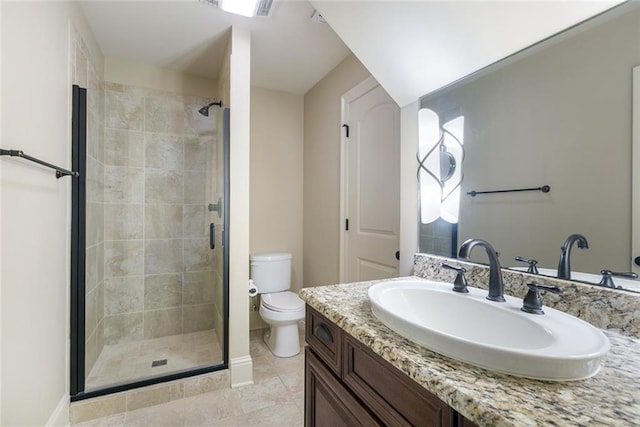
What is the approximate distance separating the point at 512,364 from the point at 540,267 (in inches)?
21.6

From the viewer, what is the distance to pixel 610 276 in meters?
0.75

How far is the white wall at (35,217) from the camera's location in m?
1.01

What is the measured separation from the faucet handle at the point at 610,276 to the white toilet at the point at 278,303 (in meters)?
1.76

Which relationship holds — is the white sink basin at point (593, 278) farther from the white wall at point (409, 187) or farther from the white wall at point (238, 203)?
the white wall at point (238, 203)

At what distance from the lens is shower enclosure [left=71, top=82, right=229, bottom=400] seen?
1.93 metres

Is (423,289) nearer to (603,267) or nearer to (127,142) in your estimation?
(603,267)

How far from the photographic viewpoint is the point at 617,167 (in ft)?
2.47

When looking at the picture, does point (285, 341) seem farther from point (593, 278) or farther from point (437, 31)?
point (437, 31)

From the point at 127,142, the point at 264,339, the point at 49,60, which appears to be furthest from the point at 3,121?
the point at 264,339

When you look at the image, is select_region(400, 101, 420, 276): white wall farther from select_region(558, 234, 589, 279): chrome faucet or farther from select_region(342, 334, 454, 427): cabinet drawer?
select_region(342, 334, 454, 427): cabinet drawer

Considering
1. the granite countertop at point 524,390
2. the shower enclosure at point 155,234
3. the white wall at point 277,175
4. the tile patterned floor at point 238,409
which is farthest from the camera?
the white wall at point 277,175

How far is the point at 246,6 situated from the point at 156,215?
1764mm

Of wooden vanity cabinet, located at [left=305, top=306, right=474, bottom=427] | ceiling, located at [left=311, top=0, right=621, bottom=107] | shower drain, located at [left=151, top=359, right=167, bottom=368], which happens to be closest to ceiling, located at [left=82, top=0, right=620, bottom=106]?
ceiling, located at [left=311, top=0, right=621, bottom=107]

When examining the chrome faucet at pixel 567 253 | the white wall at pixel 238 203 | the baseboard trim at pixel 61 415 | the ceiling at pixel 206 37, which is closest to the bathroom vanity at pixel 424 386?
the chrome faucet at pixel 567 253
